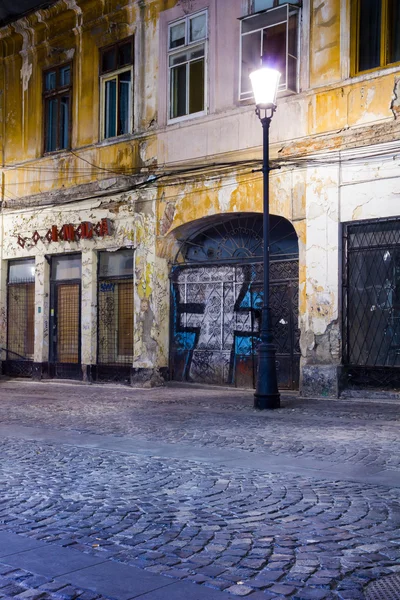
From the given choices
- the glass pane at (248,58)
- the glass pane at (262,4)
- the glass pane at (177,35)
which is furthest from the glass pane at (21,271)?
the glass pane at (262,4)

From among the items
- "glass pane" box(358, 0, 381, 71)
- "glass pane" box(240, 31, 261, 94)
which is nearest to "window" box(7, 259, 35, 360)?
"glass pane" box(240, 31, 261, 94)

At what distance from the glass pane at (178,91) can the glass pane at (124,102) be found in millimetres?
1305

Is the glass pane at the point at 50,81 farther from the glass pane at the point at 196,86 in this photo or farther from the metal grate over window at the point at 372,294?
the metal grate over window at the point at 372,294

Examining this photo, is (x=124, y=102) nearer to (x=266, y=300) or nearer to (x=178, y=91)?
(x=178, y=91)

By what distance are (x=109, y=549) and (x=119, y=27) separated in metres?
14.6

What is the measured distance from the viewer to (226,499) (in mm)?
5410

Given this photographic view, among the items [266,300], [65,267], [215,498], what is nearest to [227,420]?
[266,300]

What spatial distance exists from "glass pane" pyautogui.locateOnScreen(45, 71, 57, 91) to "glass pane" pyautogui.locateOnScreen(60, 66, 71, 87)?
0.27 meters

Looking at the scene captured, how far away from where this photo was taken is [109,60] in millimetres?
16922

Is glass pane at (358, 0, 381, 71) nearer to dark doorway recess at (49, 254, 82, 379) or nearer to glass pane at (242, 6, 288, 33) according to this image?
glass pane at (242, 6, 288, 33)

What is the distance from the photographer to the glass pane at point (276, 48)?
1360 cm

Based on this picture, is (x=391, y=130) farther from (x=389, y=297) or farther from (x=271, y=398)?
(x=271, y=398)

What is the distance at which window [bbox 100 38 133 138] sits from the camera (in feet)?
54.2

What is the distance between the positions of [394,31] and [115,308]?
8290 mm
